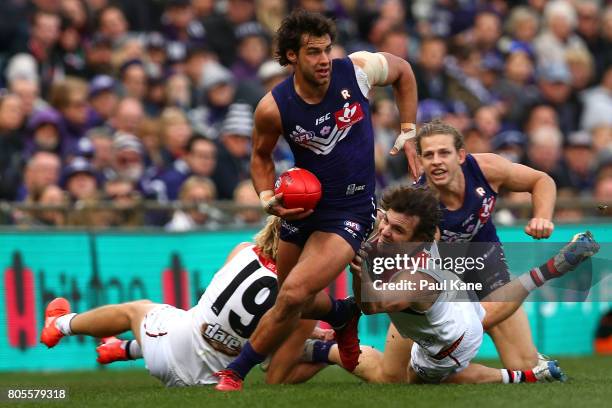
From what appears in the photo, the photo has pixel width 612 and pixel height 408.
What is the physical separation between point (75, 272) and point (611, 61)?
9.68 metres

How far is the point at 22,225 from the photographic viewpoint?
1280cm

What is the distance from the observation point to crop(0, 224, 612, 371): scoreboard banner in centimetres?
1262

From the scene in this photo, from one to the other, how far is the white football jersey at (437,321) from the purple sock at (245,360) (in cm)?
98

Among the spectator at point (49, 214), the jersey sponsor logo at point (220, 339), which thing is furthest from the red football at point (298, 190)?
the spectator at point (49, 214)

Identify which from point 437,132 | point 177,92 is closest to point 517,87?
point 177,92

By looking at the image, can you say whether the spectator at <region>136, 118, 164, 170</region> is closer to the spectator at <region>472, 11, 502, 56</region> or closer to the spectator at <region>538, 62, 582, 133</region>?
the spectator at <region>538, 62, 582, 133</region>

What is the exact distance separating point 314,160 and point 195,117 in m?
7.28

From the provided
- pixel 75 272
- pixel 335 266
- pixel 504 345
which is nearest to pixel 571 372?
pixel 504 345

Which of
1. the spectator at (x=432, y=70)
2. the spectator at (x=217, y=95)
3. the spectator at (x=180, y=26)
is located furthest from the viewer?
the spectator at (x=432, y=70)

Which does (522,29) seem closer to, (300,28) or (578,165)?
(578,165)

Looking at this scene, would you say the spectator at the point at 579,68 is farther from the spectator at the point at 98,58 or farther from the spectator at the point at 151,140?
the spectator at the point at 98,58

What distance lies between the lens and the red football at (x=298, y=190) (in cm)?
840

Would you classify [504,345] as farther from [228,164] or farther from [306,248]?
[228,164]

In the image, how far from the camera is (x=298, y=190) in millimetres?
8398
